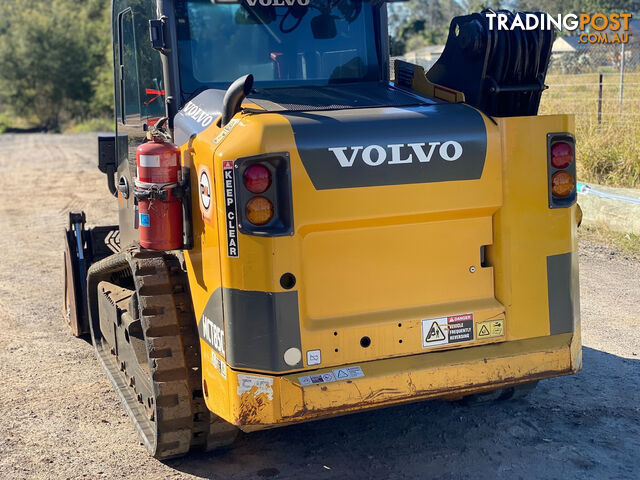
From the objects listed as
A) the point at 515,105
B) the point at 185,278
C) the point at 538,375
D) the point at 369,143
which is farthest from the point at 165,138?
the point at 538,375

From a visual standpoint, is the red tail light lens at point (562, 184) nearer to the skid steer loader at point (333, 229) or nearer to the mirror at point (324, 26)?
the skid steer loader at point (333, 229)

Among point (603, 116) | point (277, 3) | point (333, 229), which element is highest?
point (277, 3)

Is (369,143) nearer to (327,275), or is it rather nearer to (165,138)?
(327,275)

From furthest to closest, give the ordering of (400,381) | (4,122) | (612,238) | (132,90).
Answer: (4,122)
(612,238)
(132,90)
(400,381)

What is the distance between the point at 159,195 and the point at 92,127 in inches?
1331

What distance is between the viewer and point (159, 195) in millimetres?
3795

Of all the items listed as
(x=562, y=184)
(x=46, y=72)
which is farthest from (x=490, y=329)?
(x=46, y=72)

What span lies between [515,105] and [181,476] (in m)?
2.51

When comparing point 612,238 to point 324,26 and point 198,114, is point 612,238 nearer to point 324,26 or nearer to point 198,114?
point 324,26

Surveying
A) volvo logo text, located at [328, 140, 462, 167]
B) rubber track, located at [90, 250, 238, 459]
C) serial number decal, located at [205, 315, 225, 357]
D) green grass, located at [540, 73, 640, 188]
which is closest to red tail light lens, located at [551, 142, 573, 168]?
volvo logo text, located at [328, 140, 462, 167]

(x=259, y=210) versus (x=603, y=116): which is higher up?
(x=603, y=116)

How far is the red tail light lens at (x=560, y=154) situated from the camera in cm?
387

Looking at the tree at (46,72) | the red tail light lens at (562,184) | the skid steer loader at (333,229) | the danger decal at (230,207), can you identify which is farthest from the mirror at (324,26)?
the tree at (46,72)

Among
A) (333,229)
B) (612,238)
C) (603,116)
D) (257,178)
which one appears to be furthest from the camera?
(603,116)
